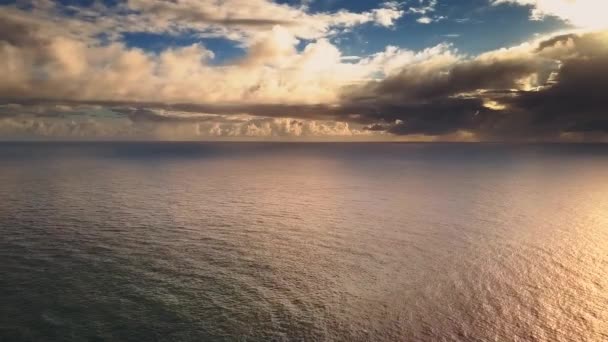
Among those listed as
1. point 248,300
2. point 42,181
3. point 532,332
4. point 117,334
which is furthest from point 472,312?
point 42,181

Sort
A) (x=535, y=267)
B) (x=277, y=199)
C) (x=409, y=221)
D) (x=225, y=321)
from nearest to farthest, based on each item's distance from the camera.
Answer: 1. (x=225, y=321)
2. (x=535, y=267)
3. (x=409, y=221)
4. (x=277, y=199)

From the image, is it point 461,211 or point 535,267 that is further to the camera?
point 461,211

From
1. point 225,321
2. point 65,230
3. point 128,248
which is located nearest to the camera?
point 225,321

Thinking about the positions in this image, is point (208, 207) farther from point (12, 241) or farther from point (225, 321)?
point (225, 321)

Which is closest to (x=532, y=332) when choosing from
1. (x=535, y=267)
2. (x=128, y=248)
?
(x=535, y=267)

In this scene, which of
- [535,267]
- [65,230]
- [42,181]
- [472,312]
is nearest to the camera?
[472,312]

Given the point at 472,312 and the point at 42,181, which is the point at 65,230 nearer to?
the point at 472,312

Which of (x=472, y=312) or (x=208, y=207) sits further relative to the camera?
(x=208, y=207)
